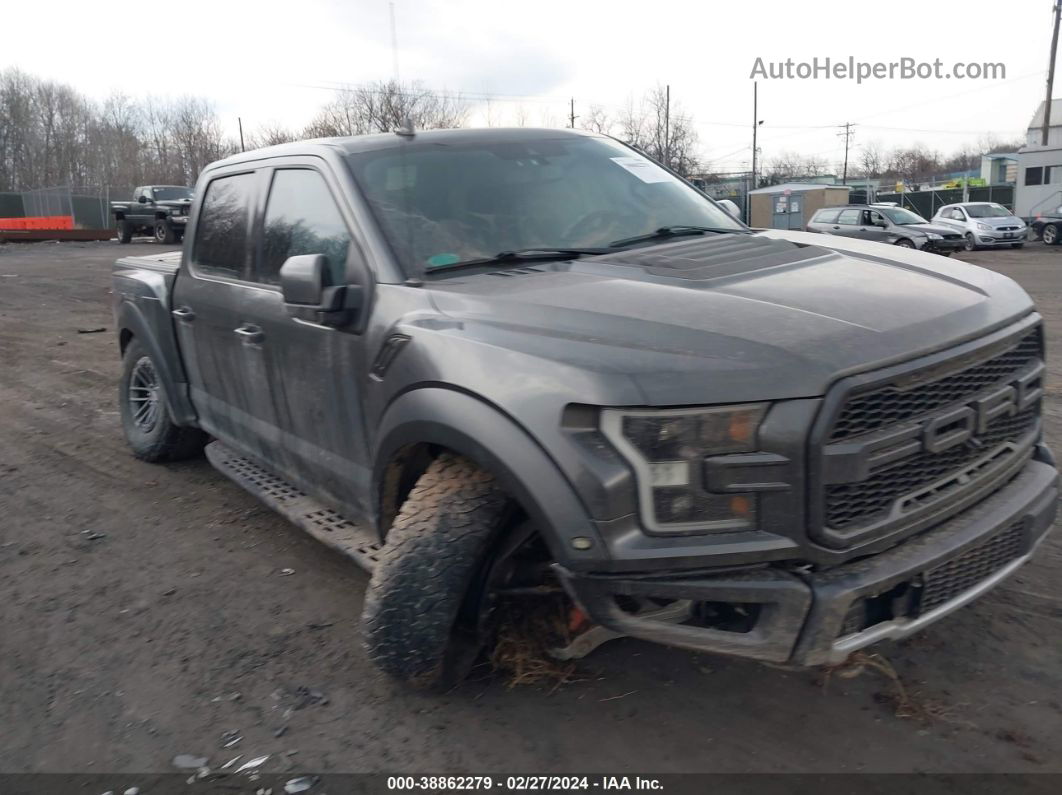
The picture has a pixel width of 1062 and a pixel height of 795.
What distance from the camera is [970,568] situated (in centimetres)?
259

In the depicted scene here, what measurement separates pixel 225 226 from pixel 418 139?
1241 millimetres

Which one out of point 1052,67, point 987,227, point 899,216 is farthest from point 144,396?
point 1052,67

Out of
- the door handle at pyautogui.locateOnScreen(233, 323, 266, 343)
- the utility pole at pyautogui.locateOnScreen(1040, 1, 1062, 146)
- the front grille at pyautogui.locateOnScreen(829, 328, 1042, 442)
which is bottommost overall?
the front grille at pyautogui.locateOnScreen(829, 328, 1042, 442)

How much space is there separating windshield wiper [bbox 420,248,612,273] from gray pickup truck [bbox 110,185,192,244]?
26.4 meters

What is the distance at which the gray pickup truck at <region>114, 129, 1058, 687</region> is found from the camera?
226 cm

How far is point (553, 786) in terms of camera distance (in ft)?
8.32

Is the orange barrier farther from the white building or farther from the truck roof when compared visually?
the truck roof

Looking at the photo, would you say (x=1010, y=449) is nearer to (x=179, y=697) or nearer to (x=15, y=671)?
(x=179, y=697)

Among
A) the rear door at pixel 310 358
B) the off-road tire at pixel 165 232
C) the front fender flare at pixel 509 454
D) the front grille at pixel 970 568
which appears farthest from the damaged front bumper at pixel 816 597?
the off-road tire at pixel 165 232

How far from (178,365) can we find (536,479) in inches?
129

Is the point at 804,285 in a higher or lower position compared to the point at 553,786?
higher

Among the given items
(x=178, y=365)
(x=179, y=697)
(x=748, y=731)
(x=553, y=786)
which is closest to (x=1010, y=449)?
(x=748, y=731)

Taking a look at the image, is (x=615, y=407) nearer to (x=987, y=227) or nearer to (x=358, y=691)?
(x=358, y=691)

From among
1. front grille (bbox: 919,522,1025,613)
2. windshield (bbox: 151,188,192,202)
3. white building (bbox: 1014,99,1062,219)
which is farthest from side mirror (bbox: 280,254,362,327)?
white building (bbox: 1014,99,1062,219)
